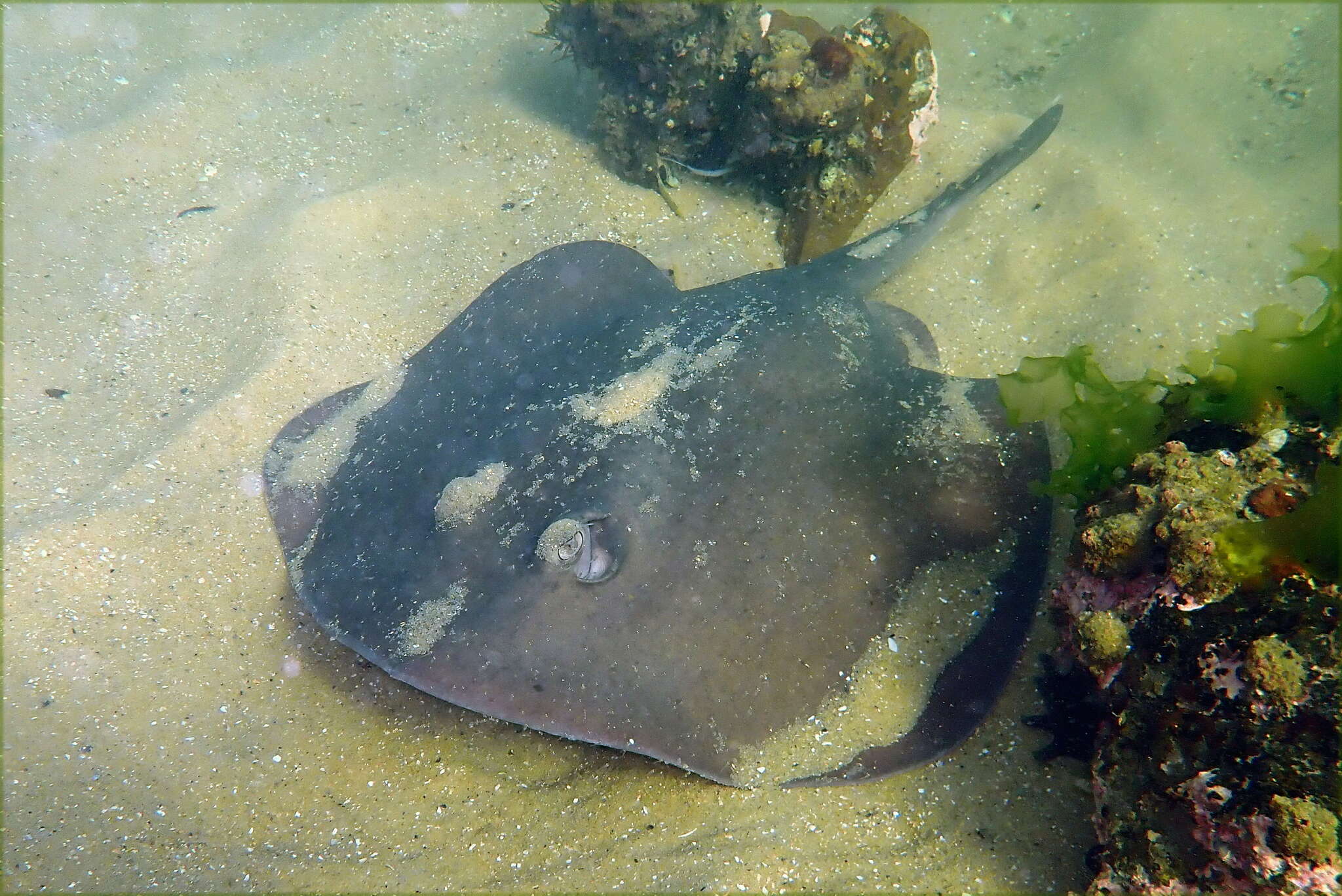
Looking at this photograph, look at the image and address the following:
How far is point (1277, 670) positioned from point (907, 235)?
379 centimetres

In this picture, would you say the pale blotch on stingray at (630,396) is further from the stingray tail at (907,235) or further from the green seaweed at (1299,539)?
the green seaweed at (1299,539)

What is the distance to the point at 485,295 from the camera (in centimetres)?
492

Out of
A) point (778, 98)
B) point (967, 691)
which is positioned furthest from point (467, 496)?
point (778, 98)

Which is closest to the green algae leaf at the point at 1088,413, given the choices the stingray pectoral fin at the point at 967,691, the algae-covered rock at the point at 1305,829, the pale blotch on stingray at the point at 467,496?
the stingray pectoral fin at the point at 967,691

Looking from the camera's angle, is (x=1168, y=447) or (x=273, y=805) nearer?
(x=1168, y=447)

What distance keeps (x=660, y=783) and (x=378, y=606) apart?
1586 mm

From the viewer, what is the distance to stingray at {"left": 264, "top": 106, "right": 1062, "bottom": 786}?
9.29 ft

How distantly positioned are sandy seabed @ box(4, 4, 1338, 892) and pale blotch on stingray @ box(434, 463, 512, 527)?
1.15m

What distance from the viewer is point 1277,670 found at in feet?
6.79

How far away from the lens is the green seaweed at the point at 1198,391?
A: 275cm

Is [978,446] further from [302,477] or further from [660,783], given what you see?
[302,477]

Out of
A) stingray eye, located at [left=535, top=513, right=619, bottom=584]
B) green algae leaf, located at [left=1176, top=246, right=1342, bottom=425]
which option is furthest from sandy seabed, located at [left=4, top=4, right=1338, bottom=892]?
green algae leaf, located at [left=1176, top=246, right=1342, bottom=425]

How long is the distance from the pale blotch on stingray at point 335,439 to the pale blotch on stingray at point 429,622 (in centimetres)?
146

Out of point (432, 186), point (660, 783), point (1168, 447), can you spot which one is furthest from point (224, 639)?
point (1168, 447)
